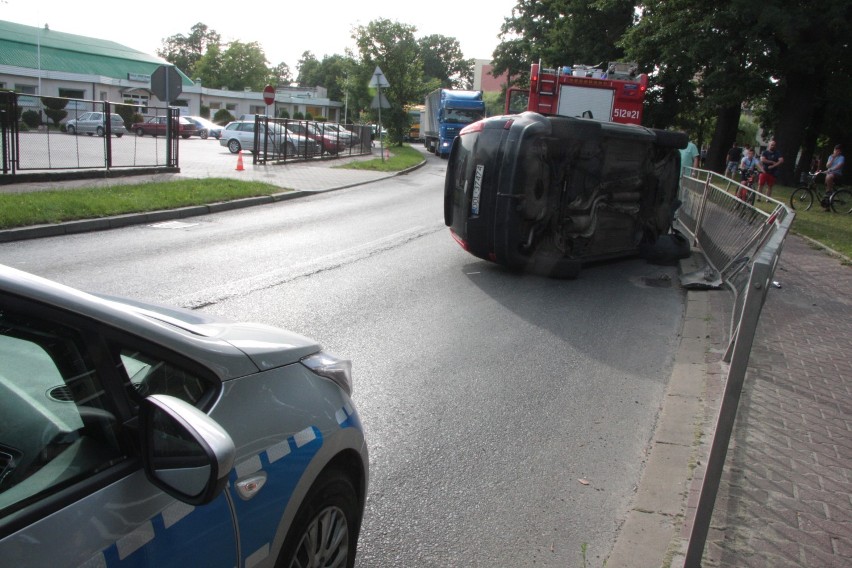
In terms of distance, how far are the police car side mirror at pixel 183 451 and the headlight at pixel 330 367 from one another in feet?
3.05

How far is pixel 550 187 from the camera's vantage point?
30.3 feet

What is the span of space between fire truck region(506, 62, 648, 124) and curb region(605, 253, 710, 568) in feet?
42.7

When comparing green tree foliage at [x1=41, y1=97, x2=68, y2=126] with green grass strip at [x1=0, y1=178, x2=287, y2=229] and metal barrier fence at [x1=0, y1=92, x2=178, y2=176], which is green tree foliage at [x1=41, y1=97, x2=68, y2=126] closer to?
metal barrier fence at [x1=0, y1=92, x2=178, y2=176]

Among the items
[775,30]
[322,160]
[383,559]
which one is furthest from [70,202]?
[775,30]

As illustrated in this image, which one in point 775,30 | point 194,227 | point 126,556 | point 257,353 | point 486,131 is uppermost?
point 775,30

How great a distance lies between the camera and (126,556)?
5.58 ft

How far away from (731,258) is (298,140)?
21748 millimetres

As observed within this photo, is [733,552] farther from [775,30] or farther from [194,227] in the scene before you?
[775,30]

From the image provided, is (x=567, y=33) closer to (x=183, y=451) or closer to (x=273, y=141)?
(x=273, y=141)

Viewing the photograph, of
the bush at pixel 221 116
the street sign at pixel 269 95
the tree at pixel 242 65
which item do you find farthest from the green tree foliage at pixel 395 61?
the tree at pixel 242 65

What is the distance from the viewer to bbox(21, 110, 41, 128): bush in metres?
15.8

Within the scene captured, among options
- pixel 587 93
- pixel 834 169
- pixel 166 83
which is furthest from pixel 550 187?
pixel 834 169

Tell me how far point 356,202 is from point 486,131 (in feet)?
28.1

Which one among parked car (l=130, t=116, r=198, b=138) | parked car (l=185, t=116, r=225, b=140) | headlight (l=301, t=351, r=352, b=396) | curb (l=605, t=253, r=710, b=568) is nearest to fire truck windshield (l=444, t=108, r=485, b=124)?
parked car (l=185, t=116, r=225, b=140)
